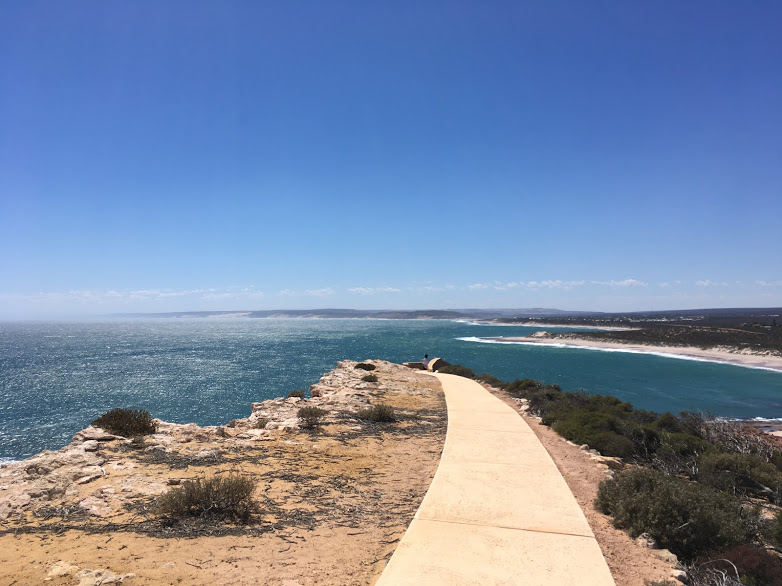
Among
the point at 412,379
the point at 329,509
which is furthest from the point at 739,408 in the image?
the point at 329,509

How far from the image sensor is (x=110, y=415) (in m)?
10.1

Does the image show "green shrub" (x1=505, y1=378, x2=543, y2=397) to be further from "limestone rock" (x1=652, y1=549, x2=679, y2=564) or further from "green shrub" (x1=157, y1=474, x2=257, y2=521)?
"green shrub" (x1=157, y1=474, x2=257, y2=521)

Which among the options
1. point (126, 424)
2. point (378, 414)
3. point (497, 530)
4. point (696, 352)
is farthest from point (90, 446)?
point (696, 352)

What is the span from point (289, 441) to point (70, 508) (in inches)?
189

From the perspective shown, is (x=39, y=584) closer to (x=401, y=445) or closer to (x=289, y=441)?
(x=289, y=441)

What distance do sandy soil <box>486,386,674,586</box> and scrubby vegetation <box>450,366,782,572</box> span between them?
0.74ft

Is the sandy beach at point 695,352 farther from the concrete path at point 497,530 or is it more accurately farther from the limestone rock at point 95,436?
the limestone rock at point 95,436

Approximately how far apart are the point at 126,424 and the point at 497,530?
8.68m

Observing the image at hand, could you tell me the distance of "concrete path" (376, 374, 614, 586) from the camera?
14.5 ft

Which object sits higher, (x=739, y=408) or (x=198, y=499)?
(x=198, y=499)

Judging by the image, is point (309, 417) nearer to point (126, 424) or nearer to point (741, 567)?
point (126, 424)

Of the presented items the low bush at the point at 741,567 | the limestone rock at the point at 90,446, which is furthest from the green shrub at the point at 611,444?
the limestone rock at the point at 90,446

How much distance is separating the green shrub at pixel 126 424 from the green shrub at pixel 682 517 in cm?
956

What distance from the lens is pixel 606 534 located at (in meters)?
5.72
